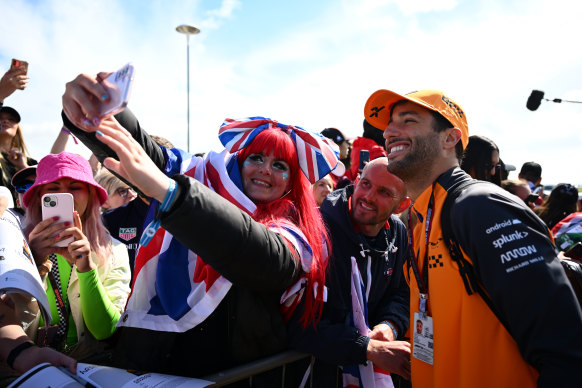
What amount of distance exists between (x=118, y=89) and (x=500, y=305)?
1453 millimetres

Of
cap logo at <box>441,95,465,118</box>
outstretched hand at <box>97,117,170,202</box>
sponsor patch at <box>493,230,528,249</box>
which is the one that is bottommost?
sponsor patch at <box>493,230,528,249</box>

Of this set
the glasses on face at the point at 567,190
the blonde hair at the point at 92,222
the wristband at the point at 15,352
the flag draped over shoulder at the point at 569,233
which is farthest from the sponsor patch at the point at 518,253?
the glasses on face at the point at 567,190

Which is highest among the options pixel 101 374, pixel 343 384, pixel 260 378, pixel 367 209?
pixel 367 209

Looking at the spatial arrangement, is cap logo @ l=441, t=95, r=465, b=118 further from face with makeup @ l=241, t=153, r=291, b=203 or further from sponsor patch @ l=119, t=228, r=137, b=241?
sponsor patch @ l=119, t=228, r=137, b=241

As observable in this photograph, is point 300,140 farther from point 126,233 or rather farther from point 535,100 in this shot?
point 535,100

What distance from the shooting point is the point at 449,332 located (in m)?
1.55

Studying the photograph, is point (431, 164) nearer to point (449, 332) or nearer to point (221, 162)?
point (449, 332)

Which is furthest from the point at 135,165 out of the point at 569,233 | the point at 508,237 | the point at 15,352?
the point at 569,233

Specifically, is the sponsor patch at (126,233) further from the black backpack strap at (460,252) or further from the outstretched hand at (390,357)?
the black backpack strap at (460,252)

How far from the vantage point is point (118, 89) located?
3.83 feet

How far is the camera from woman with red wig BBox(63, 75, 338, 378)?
1.20m

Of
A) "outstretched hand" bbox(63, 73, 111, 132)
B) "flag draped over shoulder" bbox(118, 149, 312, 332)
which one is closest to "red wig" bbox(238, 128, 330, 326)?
"flag draped over shoulder" bbox(118, 149, 312, 332)

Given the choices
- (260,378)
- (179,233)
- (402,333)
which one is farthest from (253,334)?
(402,333)

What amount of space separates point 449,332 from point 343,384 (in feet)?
2.82
